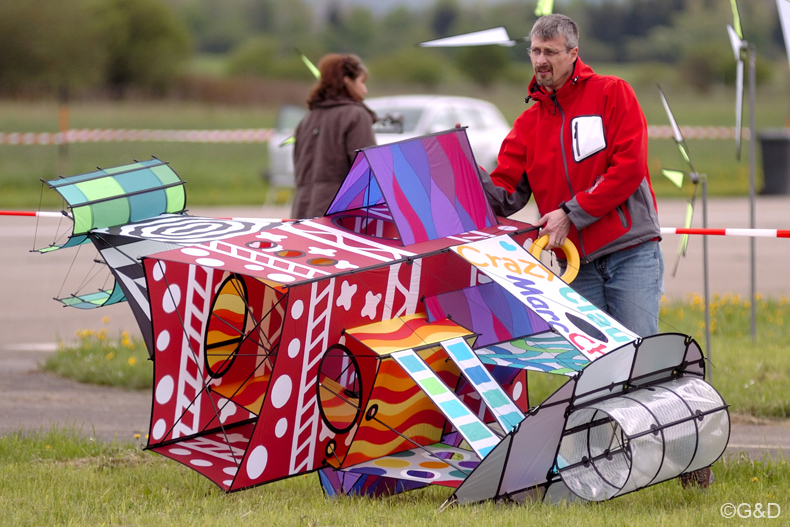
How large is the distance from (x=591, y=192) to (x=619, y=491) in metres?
1.28

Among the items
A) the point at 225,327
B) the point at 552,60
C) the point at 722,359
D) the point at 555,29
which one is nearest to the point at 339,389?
the point at 225,327

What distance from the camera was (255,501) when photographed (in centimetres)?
426

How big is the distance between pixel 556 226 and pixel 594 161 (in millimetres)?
336

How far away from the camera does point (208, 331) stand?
186 inches

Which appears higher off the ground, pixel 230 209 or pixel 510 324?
pixel 510 324

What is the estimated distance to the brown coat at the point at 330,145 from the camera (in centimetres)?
656

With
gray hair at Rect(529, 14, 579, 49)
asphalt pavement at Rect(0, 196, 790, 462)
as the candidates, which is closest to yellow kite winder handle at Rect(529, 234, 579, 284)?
gray hair at Rect(529, 14, 579, 49)

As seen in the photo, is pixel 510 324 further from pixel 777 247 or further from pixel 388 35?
pixel 388 35

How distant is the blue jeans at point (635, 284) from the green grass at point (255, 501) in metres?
0.72

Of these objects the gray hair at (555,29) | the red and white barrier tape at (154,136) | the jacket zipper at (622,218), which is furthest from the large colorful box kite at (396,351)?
the red and white barrier tape at (154,136)

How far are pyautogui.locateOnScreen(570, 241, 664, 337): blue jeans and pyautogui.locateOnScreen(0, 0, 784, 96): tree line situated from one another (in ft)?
129

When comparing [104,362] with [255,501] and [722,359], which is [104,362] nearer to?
[255,501]

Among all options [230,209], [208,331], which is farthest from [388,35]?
[208,331]

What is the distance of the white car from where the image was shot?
53.0ft
